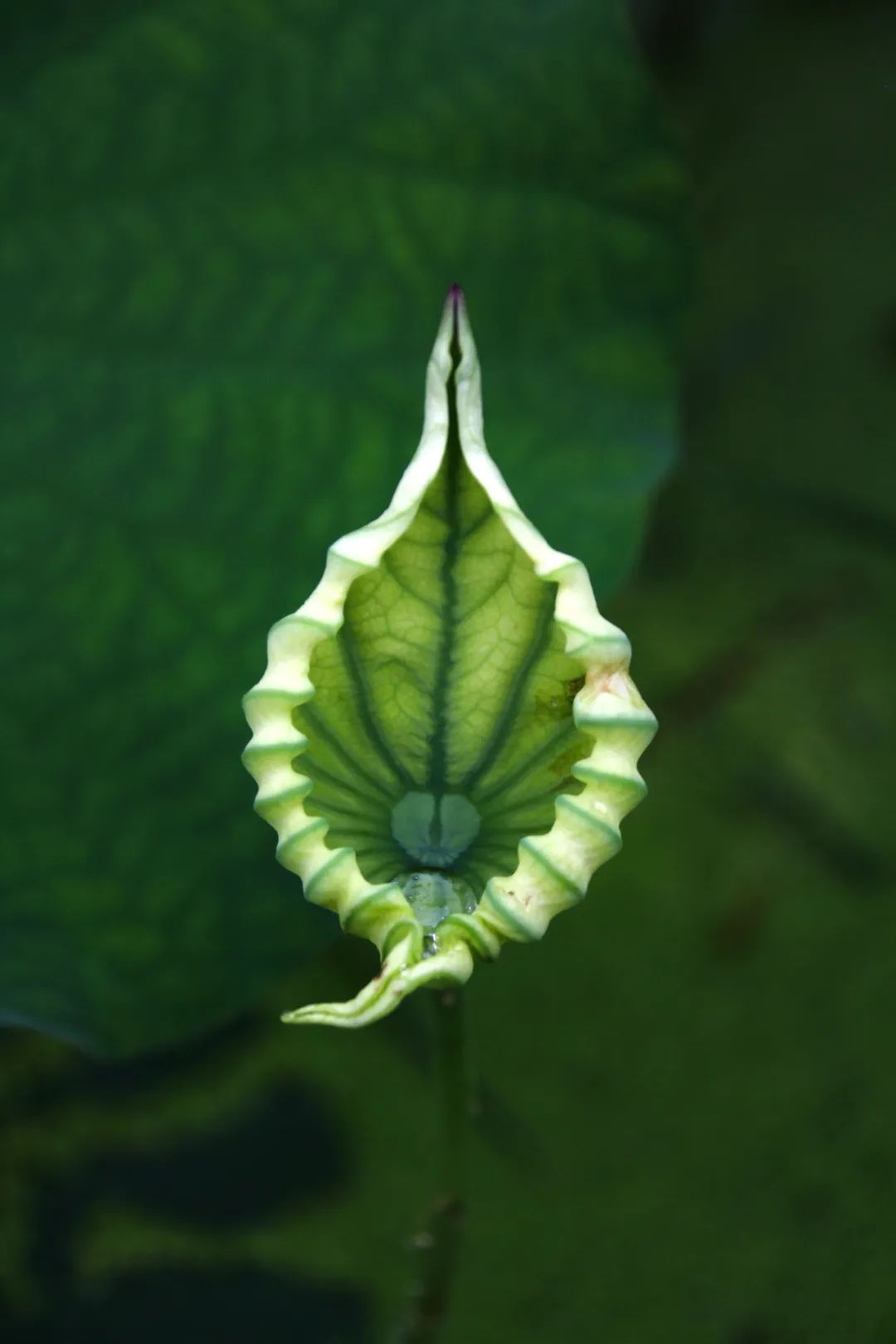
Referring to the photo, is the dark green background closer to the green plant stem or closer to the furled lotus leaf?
the green plant stem

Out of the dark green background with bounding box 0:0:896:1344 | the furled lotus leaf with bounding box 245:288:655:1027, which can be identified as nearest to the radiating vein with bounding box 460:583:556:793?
the furled lotus leaf with bounding box 245:288:655:1027

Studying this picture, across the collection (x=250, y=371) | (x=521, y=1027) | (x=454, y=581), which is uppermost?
(x=250, y=371)

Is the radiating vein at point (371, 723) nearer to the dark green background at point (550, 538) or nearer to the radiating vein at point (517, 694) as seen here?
the radiating vein at point (517, 694)

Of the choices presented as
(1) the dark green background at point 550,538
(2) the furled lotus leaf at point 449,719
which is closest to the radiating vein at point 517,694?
(2) the furled lotus leaf at point 449,719

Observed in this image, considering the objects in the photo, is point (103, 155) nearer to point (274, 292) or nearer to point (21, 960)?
point (274, 292)

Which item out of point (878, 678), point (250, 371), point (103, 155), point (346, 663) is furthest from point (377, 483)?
point (878, 678)

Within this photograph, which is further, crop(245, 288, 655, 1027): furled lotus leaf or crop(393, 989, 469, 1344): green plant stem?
crop(393, 989, 469, 1344): green plant stem

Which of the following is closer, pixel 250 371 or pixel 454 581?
pixel 454 581
